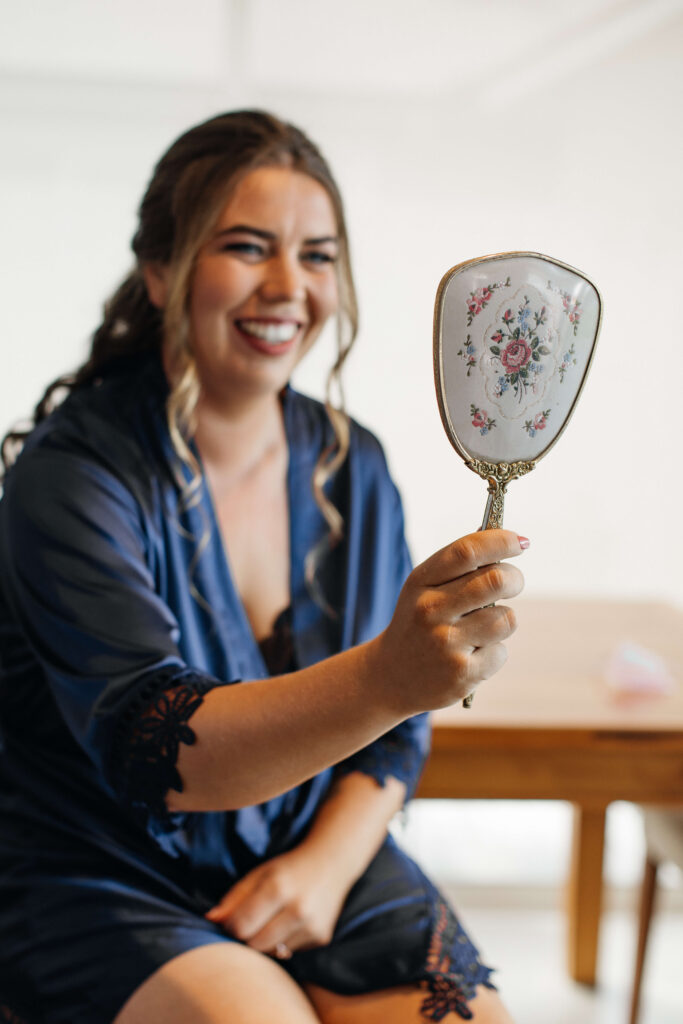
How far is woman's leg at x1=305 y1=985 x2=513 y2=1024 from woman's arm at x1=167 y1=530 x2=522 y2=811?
29 centimetres

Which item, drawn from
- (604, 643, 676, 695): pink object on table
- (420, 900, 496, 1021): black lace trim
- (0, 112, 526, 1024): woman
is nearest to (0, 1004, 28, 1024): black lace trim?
(0, 112, 526, 1024): woman

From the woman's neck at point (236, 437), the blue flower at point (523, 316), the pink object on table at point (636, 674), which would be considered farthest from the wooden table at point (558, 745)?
the blue flower at point (523, 316)

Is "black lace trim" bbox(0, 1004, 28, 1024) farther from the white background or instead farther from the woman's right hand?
the white background

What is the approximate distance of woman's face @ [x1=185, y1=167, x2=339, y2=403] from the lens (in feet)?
3.24

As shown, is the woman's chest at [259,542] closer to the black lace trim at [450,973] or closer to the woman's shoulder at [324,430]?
the woman's shoulder at [324,430]

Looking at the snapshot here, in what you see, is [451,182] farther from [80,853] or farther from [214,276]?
[80,853]

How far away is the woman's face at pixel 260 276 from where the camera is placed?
987 mm

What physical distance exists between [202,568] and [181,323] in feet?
0.83

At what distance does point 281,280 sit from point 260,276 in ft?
0.08

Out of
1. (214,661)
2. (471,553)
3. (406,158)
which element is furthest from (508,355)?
(406,158)

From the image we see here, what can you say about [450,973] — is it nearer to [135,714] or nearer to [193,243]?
[135,714]

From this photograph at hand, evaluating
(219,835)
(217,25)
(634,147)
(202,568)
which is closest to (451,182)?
(634,147)

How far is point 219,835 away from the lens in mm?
963

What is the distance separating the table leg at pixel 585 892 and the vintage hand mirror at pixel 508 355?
128cm
